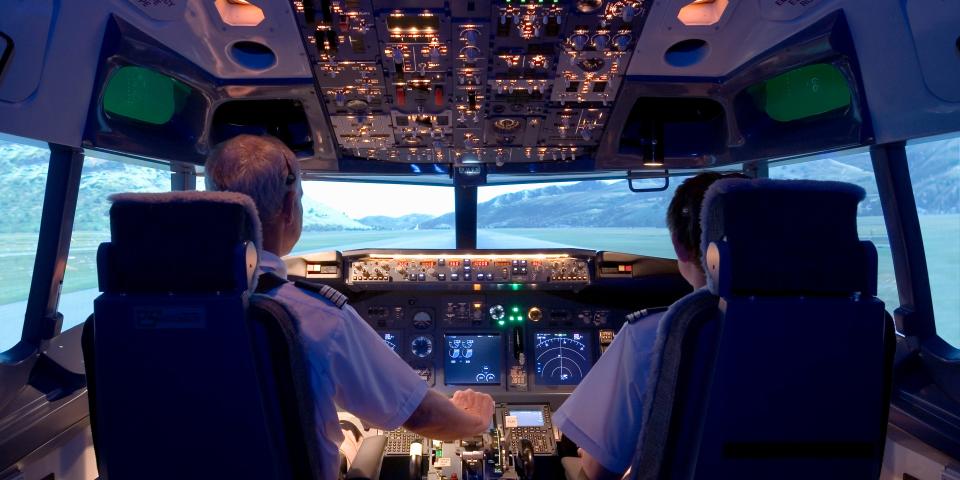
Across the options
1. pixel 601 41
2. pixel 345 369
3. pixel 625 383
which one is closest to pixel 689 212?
pixel 625 383

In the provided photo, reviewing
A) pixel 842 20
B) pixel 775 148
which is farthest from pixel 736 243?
pixel 775 148

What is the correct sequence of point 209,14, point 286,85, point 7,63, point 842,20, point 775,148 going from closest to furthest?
point 7,63 < point 842,20 < point 209,14 < point 286,85 < point 775,148

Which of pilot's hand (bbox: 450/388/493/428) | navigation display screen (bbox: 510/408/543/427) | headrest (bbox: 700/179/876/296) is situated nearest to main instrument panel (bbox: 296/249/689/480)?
navigation display screen (bbox: 510/408/543/427)

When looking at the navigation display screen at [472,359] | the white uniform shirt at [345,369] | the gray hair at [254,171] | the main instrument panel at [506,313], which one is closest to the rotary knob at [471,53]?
the main instrument panel at [506,313]

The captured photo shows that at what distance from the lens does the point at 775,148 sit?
8.82 feet

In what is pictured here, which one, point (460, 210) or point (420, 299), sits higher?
point (460, 210)

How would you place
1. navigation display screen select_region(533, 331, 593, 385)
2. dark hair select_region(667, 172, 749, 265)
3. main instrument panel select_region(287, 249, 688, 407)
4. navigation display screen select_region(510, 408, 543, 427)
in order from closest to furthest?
dark hair select_region(667, 172, 749, 265) → navigation display screen select_region(510, 408, 543, 427) → main instrument panel select_region(287, 249, 688, 407) → navigation display screen select_region(533, 331, 593, 385)

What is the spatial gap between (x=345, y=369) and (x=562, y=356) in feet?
6.44

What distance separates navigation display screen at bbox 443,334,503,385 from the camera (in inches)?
115

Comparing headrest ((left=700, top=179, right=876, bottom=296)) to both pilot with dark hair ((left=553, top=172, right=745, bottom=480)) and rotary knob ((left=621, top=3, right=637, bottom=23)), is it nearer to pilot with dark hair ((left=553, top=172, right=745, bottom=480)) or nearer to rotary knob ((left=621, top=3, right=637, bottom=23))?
pilot with dark hair ((left=553, top=172, right=745, bottom=480))

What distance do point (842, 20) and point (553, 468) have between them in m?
2.21

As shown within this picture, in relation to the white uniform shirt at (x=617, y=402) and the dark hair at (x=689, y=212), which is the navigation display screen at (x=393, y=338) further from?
the dark hair at (x=689, y=212)

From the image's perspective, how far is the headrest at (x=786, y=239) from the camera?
0.97 m

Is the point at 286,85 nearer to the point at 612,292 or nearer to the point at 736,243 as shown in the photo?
the point at 612,292
